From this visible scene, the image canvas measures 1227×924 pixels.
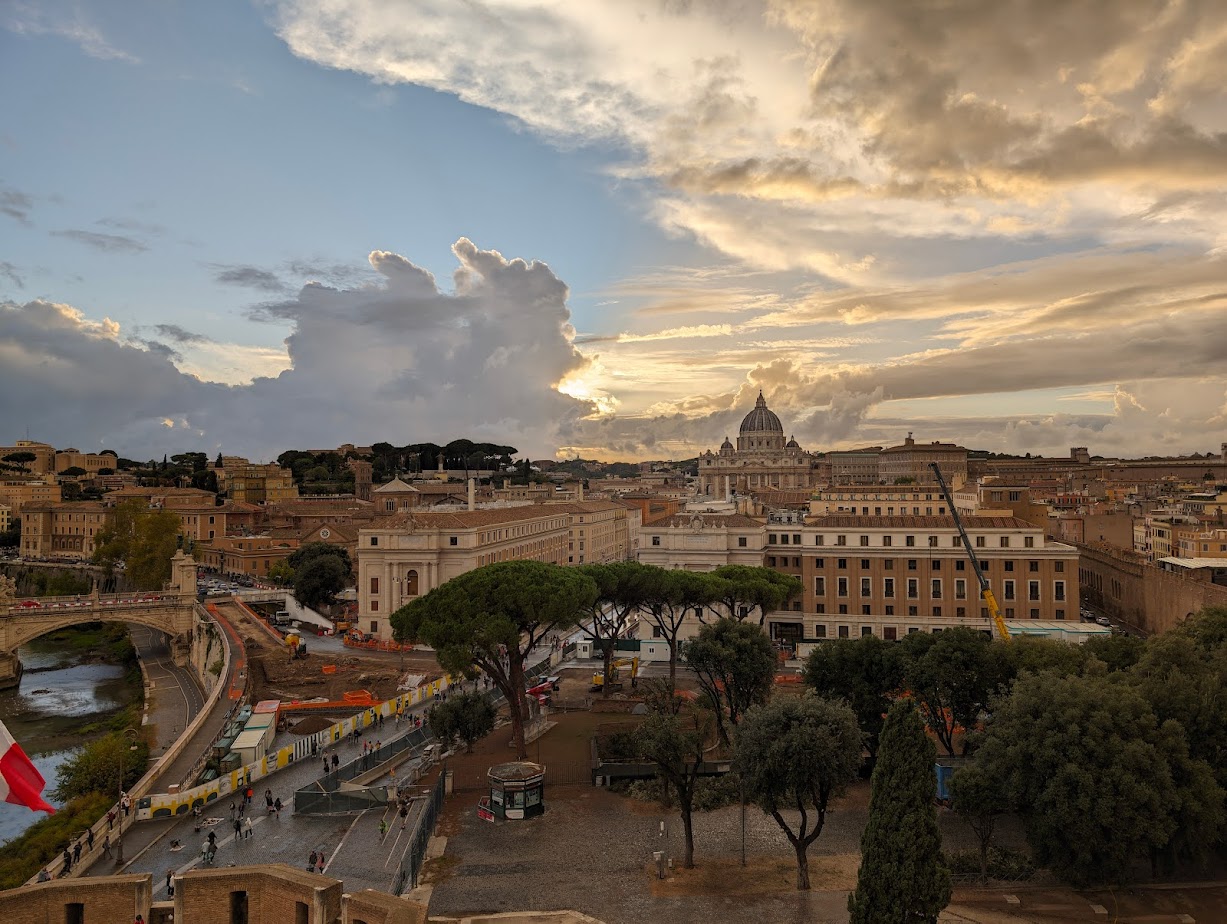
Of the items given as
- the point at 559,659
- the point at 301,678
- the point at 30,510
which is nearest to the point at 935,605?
the point at 559,659

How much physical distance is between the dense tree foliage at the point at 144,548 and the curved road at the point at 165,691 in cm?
422

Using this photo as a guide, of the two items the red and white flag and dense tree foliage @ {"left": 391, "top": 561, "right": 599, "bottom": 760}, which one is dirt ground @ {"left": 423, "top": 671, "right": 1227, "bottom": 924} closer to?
dense tree foliage @ {"left": 391, "top": 561, "right": 599, "bottom": 760}

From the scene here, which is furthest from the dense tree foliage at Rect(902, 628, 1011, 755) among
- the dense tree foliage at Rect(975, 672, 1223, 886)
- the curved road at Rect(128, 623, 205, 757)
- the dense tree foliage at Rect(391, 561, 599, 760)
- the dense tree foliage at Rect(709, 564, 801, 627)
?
the curved road at Rect(128, 623, 205, 757)

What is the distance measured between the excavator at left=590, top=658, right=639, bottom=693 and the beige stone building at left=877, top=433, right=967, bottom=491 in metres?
129

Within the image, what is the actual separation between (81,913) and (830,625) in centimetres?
4145

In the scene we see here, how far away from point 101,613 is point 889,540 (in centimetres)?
4646

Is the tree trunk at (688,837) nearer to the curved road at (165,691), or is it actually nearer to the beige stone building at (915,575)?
the curved road at (165,691)

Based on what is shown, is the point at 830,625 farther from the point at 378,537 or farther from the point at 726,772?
the point at 378,537

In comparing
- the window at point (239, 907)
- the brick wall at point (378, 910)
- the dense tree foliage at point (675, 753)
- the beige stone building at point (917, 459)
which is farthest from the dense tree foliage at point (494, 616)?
the beige stone building at point (917, 459)

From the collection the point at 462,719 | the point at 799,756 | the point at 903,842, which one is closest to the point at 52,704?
the point at 462,719

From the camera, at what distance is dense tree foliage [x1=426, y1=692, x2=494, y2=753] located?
3062cm

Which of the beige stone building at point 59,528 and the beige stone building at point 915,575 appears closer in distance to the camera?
the beige stone building at point 915,575

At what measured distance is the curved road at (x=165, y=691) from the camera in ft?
141

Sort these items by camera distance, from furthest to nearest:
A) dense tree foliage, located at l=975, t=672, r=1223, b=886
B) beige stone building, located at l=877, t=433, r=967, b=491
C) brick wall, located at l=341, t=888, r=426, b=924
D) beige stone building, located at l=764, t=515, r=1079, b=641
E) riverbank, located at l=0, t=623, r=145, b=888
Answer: beige stone building, located at l=877, t=433, r=967, b=491, beige stone building, located at l=764, t=515, r=1079, b=641, riverbank, located at l=0, t=623, r=145, b=888, dense tree foliage, located at l=975, t=672, r=1223, b=886, brick wall, located at l=341, t=888, r=426, b=924
